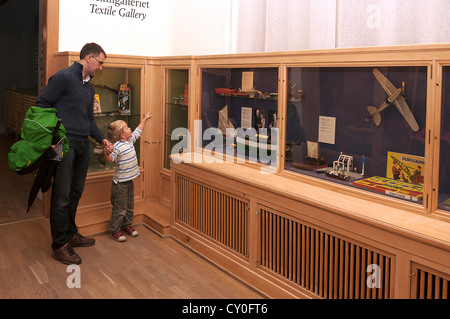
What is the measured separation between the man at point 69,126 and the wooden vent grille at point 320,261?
1.49 m

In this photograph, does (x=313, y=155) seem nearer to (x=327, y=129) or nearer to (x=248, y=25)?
(x=327, y=129)

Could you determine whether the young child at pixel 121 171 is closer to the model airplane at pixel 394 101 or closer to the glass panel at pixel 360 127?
the glass panel at pixel 360 127

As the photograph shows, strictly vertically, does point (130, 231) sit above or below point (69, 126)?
below

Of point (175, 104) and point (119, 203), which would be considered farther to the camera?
point (175, 104)

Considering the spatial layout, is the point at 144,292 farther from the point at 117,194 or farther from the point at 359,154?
the point at 359,154

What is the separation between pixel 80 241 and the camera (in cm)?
363

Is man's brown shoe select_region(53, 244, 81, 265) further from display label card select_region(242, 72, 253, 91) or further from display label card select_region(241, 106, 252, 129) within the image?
display label card select_region(242, 72, 253, 91)

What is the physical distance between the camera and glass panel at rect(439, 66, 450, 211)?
213cm

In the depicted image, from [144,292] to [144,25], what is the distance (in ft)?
9.68

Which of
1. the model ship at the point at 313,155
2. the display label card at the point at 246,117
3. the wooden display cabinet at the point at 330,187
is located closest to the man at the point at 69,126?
the wooden display cabinet at the point at 330,187

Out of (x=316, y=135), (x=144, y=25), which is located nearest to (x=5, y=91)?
(x=144, y=25)

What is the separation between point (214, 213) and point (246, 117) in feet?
2.81

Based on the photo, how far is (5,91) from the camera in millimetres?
8977

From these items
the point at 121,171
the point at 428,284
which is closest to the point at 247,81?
the point at 121,171
